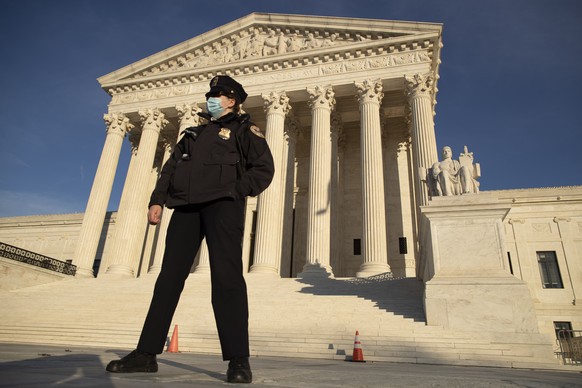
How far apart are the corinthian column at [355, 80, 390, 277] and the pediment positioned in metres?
3.28

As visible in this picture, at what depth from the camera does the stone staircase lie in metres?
9.27

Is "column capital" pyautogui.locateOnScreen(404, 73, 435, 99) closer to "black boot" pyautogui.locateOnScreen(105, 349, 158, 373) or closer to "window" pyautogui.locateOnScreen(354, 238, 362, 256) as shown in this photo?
"window" pyautogui.locateOnScreen(354, 238, 362, 256)

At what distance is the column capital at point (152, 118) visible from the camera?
1094 inches

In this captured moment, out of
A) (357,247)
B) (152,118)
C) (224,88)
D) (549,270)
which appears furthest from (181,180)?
(549,270)

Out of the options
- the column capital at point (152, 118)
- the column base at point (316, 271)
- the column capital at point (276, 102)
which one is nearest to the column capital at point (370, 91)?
the column capital at point (276, 102)

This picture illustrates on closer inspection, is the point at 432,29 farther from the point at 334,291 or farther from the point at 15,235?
the point at 15,235

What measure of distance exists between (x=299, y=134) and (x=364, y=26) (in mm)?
8933

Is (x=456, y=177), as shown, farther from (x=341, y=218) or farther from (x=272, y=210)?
(x=341, y=218)

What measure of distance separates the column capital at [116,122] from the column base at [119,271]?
35.3 ft

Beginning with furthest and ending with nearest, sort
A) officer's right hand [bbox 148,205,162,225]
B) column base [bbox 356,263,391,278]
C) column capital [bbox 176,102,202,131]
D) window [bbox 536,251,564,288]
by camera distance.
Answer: column capital [bbox 176,102,202,131], window [bbox 536,251,564,288], column base [bbox 356,263,391,278], officer's right hand [bbox 148,205,162,225]

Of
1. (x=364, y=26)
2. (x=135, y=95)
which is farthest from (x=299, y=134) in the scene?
(x=135, y=95)

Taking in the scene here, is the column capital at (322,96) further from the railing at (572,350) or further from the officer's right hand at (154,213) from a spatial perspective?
the officer's right hand at (154,213)

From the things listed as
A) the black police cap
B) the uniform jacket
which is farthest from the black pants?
the black police cap

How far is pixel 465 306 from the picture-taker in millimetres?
10258
